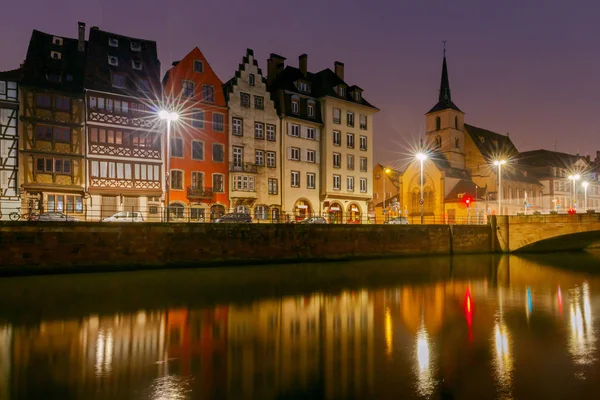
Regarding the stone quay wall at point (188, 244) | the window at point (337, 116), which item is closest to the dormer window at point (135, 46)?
the window at point (337, 116)

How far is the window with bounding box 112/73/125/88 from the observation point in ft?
154

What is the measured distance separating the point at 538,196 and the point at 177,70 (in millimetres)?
78815

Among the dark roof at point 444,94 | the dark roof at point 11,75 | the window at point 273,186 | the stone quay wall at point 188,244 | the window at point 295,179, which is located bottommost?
the stone quay wall at point 188,244

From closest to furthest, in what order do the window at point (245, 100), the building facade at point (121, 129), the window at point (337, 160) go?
the building facade at point (121, 129), the window at point (245, 100), the window at point (337, 160)

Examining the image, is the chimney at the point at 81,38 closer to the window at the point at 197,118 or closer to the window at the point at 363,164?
the window at the point at 197,118

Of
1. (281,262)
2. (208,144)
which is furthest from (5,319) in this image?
(208,144)

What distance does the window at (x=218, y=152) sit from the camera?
5162 cm

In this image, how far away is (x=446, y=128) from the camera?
9144cm

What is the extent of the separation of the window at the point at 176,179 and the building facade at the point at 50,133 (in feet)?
26.3

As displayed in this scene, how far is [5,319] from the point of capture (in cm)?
1688

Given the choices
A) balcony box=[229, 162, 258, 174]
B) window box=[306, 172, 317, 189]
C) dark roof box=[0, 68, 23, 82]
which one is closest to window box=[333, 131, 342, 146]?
window box=[306, 172, 317, 189]

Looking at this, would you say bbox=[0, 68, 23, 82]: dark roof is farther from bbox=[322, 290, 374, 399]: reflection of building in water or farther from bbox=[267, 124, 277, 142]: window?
bbox=[322, 290, 374, 399]: reflection of building in water

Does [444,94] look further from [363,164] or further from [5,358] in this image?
[5,358]

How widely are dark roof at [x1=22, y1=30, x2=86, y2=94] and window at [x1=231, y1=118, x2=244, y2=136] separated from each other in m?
15.1
